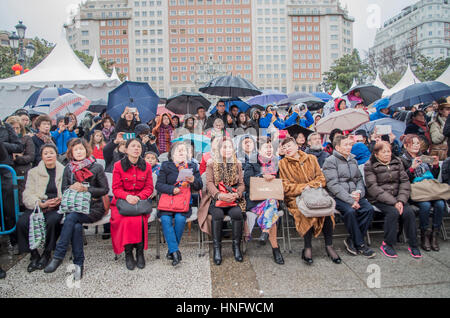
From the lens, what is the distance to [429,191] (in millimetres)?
4254

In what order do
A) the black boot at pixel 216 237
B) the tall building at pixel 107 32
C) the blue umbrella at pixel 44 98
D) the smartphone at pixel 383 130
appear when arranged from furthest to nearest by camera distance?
the tall building at pixel 107 32 → the blue umbrella at pixel 44 98 → the smartphone at pixel 383 130 → the black boot at pixel 216 237

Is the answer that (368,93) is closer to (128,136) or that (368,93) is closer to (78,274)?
(128,136)

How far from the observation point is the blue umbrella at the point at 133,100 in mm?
6844

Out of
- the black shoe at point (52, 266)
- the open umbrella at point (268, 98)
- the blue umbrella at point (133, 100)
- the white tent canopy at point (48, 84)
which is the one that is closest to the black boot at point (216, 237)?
the black shoe at point (52, 266)

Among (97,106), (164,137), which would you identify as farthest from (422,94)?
(97,106)

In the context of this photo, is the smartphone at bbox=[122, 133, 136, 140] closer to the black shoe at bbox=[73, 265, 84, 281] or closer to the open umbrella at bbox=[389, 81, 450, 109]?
the black shoe at bbox=[73, 265, 84, 281]

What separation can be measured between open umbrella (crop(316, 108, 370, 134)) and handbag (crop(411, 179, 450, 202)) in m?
1.96

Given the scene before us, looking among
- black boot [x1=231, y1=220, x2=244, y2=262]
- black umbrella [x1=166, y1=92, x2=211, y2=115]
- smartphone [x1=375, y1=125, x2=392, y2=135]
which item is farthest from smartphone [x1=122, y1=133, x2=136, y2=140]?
smartphone [x1=375, y1=125, x2=392, y2=135]

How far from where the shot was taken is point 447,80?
1177 cm

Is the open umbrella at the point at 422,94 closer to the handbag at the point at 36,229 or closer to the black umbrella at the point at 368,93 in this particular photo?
the black umbrella at the point at 368,93

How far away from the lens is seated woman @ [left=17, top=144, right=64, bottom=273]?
151 inches

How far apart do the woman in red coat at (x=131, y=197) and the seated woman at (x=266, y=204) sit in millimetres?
1467

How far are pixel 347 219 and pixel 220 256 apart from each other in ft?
6.00
